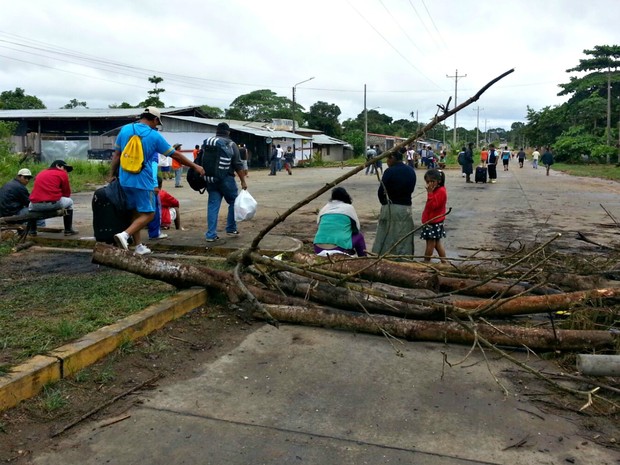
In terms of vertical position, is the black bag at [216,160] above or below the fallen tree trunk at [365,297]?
above

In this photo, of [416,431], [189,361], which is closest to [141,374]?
[189,361]

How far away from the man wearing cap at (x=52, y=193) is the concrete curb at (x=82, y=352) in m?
3.99

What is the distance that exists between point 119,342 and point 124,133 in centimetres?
315

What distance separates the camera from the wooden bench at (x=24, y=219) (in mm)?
8016

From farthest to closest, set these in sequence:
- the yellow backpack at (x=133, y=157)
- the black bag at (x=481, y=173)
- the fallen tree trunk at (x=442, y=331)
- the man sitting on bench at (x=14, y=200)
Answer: the black bag at (x=481, y=173) < the man sitting on bench at (x=14, y=200) < the yellow backpack at (x=133, y=157) < the fallen tree trunk at (x=442, y=331)

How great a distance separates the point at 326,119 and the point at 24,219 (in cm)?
6216

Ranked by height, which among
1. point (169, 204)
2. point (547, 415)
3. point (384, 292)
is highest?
point (169, 204)

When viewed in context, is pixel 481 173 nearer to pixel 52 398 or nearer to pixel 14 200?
pixel 14 200

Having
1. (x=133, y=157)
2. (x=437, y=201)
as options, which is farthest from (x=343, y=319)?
(x=133, y=157)

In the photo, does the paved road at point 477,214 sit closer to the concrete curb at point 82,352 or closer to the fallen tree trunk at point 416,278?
the fallen tree trunk at point 416,278

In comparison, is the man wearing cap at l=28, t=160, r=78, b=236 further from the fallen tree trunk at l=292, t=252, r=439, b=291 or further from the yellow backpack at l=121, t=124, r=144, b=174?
the fallen tree trunk at l=292, t=252, r=439, b=291

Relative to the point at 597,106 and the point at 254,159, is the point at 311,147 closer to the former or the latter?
the point at 254,159

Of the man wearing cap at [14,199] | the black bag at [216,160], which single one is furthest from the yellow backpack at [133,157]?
the man wearing cap at [14,199]

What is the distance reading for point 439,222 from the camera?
7340 millimetres
